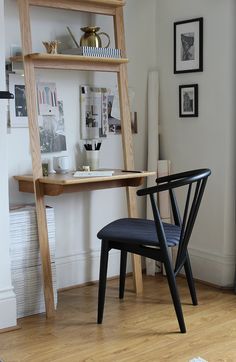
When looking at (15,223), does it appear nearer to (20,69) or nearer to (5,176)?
(5,176)

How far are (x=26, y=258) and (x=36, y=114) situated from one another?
81 cm

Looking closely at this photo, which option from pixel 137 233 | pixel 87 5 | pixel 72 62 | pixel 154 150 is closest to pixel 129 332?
pixel 137 233

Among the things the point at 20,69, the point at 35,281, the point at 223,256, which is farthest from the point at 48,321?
the point at 20,69

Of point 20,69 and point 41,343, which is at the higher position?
point 20,69

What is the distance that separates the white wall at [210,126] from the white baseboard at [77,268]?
2.28 ft

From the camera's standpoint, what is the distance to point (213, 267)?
3.64 meters

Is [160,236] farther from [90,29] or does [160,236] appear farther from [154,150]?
[90,29]

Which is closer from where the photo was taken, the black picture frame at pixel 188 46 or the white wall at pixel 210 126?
Result: the white wall at pixel 210 126

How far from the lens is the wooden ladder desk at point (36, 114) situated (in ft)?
9.86

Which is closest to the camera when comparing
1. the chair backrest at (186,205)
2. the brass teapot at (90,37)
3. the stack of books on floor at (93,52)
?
the chair backrest at (186,205)

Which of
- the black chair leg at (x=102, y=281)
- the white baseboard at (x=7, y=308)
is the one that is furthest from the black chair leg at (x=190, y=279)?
the white baseboard at (x=7, y=308)

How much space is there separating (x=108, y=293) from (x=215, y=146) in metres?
1.18

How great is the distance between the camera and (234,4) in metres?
3.39

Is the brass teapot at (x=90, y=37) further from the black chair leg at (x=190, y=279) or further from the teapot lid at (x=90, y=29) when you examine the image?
the black chair leg at (x=190, y=279)
